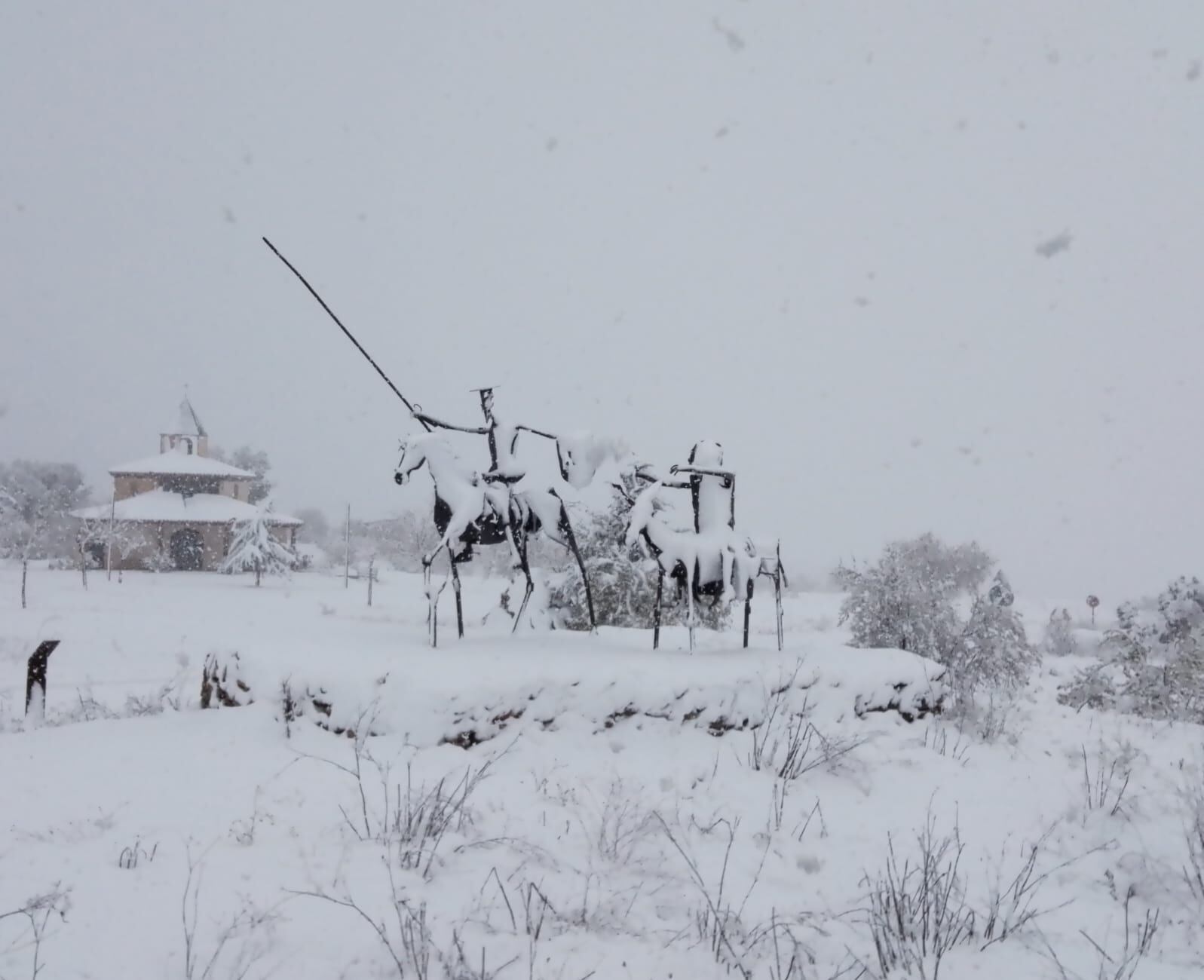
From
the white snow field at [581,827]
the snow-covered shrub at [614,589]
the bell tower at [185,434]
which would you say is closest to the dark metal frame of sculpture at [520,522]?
the white snow field at [581,827]

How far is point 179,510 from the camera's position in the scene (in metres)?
40.1

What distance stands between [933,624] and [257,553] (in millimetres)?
31061

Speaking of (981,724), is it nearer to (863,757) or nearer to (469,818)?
(863,757)

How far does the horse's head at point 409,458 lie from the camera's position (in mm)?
6625

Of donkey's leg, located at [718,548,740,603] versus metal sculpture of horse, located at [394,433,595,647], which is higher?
metal sculpture of horse, located at [394,433,595,647]

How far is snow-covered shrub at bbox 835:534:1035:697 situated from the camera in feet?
40.4

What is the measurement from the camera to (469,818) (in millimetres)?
3906

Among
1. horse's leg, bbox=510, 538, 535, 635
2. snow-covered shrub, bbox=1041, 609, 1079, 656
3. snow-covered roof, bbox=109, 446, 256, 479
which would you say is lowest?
snow-covered shrub, bbox=1041, 609, 1079, 656

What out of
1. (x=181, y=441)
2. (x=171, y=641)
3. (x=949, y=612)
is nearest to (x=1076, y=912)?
(x=949, y=612)

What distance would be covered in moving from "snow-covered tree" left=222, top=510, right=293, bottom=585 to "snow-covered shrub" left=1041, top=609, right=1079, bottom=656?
32376 millimetres

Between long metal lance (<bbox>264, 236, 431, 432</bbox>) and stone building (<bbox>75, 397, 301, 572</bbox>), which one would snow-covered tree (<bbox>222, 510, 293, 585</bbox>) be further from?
long metal lance (<bbox>264, 236, 431, 432</bbox>)

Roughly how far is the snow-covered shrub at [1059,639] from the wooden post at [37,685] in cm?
2568

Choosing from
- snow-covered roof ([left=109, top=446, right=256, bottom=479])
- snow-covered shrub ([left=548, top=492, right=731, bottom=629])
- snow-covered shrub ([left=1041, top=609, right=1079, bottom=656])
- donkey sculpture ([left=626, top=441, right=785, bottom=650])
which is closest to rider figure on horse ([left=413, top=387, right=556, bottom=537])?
donkey sculpture ([left=626, top=441, right=785, bottom=650])

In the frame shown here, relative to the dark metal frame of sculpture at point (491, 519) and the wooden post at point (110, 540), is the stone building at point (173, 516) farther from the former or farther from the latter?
the dark metal frame of sculpture at point (491, 519)
